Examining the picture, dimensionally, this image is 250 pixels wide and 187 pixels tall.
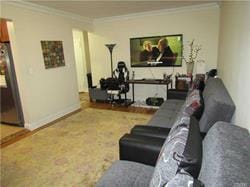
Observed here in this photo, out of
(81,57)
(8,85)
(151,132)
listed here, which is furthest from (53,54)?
(151,132)

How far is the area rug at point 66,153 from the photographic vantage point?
2.18 metres

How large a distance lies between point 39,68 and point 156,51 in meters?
2.80

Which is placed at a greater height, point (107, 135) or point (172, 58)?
point (172, 58)

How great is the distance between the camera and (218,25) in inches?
162

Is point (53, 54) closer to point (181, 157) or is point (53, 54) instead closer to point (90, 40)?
point (90, 40)

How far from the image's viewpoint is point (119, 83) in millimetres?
4891

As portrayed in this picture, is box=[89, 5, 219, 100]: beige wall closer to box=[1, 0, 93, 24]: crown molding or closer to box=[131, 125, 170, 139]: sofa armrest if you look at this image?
box=[1, 0, 93, 24]: crown molding

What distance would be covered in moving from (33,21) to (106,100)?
8.58 ft

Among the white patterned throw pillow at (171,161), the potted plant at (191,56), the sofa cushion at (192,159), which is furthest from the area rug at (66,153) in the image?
the potted plant at (191,56)

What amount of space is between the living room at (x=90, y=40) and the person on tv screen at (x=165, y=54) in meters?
0.19

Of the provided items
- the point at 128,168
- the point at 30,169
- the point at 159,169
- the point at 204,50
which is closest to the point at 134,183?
the point at 128,168

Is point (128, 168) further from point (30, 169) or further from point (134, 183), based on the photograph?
point (30, 169)

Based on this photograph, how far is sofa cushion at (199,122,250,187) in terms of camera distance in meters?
0.70

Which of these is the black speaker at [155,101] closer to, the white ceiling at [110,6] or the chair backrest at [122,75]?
the chair backrest at [122,75]
